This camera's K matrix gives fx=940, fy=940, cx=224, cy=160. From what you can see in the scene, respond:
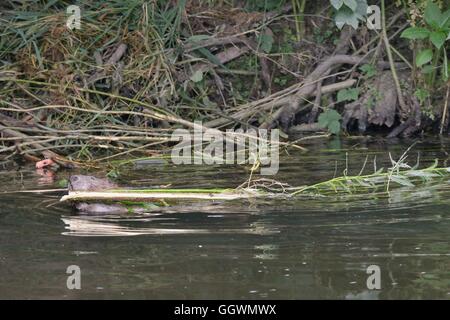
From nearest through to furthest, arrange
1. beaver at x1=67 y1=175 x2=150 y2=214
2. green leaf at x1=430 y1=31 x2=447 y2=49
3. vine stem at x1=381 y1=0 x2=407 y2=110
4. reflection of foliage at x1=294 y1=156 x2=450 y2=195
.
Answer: beaver at x1=67 y1=175 x2=150 y2=214, reflection of foliage at x1=294 y1=156 x2=450 y2=195, green leaf at x1=430 y1=31 x2=447 y2=49, vine stem at x1=381 y1=0 x2=407 y2=110

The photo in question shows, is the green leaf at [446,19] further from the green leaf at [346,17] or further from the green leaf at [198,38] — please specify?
the green leaf at [198,38]

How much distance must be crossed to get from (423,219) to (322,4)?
4210mm

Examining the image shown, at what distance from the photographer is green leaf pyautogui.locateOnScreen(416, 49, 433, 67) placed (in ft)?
24.1

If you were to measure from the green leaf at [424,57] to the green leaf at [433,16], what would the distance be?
21 cm

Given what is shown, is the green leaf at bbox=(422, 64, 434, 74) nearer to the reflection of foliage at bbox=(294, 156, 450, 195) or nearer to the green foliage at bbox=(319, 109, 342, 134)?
the green foliage at bbox=(319, 109, 342, 134)

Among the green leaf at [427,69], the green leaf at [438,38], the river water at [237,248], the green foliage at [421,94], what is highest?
the green leaf at [438,38]

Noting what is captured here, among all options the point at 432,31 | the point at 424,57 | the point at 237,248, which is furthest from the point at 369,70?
the point at 237,248

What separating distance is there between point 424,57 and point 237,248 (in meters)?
3.45

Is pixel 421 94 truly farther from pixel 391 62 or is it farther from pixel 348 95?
pixel 348 95

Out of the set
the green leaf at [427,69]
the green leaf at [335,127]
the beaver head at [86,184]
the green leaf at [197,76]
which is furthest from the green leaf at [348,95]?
the beaver head at [86,184]

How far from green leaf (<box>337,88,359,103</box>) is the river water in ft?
6.95

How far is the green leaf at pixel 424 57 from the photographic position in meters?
7.34

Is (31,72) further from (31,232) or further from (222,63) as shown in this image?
(31,232)

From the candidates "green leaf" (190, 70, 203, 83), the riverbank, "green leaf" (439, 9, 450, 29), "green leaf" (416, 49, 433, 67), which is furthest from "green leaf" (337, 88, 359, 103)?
"green leaf" (190, 70, 203, 83)
